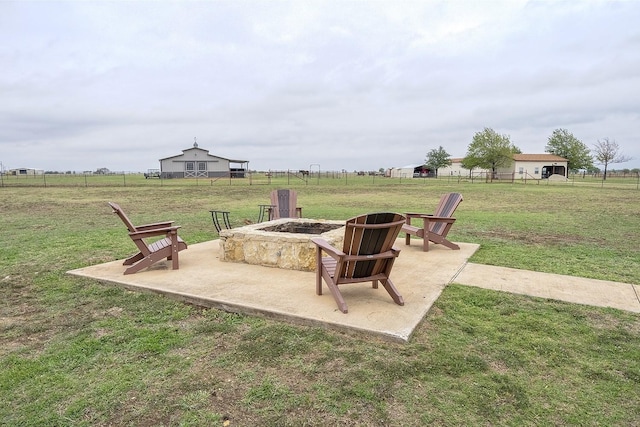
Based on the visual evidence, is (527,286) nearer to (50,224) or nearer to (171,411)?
(171,411)

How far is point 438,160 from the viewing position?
82.6 meters

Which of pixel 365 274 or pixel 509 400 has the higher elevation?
pixel 365 274

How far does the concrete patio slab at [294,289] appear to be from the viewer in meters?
3.59

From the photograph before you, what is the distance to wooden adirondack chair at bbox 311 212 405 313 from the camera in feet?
11.9

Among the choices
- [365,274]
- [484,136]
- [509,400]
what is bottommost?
[509,400]

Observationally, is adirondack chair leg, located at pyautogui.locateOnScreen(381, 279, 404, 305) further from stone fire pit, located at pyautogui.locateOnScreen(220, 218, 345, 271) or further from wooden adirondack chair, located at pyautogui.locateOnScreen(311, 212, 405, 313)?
stone fire pit, located at pyautogui.locateOnScreen(220, 218, 345, 271)

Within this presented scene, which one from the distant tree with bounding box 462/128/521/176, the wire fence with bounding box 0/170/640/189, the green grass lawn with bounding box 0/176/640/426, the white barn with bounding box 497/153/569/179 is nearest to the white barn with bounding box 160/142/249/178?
the wire fence with bounding box 0/170/640/189

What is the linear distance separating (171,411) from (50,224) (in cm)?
A: 1041

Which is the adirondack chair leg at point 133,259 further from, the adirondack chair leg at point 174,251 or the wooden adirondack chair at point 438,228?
the wooden adirondack chair at point 438,228

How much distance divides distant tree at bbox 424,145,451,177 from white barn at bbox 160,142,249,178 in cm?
4764

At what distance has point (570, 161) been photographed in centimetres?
6469

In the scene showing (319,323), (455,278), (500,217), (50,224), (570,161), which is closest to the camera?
(319,323)

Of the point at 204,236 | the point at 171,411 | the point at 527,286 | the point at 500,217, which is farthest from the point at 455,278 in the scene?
the point at 500,217

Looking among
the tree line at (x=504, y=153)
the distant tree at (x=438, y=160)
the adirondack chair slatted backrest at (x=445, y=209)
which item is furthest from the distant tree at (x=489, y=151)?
the adirondack chair slatted backrest at (x=445, y=209)
